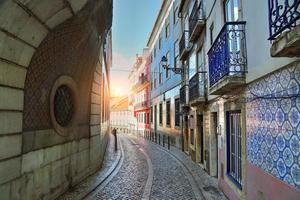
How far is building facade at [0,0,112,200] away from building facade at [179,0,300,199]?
3410mm

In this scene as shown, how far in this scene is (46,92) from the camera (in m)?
6.97

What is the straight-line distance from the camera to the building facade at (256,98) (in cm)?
387

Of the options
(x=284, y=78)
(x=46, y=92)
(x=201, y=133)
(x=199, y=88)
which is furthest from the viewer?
(x=201, y=133)

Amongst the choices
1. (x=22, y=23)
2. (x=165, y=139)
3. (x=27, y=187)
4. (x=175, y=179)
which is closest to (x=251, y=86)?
(x=22, y=23)

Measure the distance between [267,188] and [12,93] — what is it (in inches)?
176

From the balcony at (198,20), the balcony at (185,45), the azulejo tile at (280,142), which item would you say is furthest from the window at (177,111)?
the azulejo tile at (280,142)

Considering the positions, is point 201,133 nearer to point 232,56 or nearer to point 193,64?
point 193,64

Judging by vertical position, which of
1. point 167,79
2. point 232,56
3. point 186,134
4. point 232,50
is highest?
point 167,79

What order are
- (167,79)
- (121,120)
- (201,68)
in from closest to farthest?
(201,68) → (167,79) → (121,120)

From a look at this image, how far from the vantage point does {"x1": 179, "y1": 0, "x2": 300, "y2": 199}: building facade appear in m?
3.87

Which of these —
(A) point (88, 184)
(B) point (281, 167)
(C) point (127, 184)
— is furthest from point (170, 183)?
(B) point (281, 167)

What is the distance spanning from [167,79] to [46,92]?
58.9ft

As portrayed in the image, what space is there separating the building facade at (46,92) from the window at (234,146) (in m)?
4.42

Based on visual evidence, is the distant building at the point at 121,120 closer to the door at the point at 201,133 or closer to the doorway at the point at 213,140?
the door at the point at 201,133
